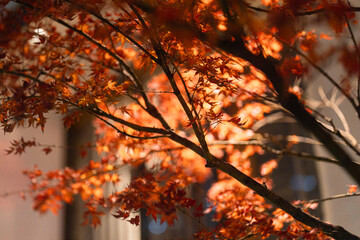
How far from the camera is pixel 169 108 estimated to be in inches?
142

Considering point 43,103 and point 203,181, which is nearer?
point 43,103

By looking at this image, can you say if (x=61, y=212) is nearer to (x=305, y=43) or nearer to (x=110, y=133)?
(x=110, y=133)

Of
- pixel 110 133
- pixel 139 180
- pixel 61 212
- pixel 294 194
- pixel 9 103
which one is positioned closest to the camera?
pixel 9 103

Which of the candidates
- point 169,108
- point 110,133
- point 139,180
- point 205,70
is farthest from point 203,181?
point 205,70

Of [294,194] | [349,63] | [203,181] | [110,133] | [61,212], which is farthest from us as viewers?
[61,212]

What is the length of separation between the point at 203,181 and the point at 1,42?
2.71 metres

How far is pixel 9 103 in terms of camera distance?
1572 mm

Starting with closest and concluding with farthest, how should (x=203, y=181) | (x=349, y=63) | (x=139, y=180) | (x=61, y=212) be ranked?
1. (x=349, y=63)
2. (x=139, y=180)
3. (x=203, y=181)
4. (x=61, y=212)

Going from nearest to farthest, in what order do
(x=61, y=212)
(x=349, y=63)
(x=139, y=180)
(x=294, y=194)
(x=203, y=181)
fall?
(x=349, y=63)
(x=139, y=180)
(x=294, y=194)
(x=203, y=181)
(x=61, y=212)

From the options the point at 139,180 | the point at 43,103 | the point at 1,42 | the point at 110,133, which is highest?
the point at 110,133

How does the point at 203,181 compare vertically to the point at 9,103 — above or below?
above

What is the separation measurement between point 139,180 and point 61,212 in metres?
3.29

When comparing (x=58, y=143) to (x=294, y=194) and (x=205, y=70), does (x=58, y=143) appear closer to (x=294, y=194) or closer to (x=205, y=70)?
(x=294, y=194)

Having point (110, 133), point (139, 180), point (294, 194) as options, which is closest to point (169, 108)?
point (110, 133)
